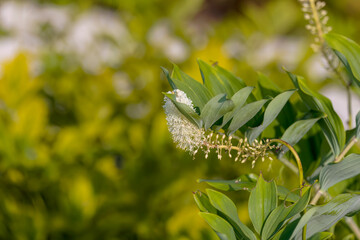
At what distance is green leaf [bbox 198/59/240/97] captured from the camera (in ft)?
1.48

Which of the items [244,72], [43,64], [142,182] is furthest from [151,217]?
[43,64]

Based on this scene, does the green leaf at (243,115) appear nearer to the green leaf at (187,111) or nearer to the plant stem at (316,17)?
the green leaf at (187,111)

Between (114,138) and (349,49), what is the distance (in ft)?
2.38

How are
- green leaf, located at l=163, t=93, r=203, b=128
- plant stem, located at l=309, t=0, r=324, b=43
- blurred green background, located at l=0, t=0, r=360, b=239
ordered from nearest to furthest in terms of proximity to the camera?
green leaf, located at l=163, t=93, r=203, b=128 < plant stem, located at l=309, t=0, r=324, b=43 < blurred green background, located at l=0, t=0, r=360, b=239

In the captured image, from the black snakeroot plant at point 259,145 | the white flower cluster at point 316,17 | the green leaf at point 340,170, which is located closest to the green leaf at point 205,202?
the black snakeroot plant at point 259,145

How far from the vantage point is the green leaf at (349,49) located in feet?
1.44

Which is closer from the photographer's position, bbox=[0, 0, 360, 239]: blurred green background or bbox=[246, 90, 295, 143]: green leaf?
bbox=[246, 90, 295, 143]: green leaf

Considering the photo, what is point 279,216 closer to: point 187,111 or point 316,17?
point 187,111

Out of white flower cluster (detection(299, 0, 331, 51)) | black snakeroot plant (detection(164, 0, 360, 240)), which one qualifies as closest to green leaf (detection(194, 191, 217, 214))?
black snakeroot plant (detection(164, 0, 360, 240))

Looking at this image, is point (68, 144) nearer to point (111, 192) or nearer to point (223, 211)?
point (111, 192)

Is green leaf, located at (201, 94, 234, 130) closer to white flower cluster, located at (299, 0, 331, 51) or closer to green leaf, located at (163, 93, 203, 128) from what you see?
green leaf, located at (163, 93, 203, 128)

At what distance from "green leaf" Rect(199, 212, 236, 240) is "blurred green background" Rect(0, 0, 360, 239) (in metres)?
0.26

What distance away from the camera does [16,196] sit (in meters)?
1.00

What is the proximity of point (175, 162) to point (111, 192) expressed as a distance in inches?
5.8
